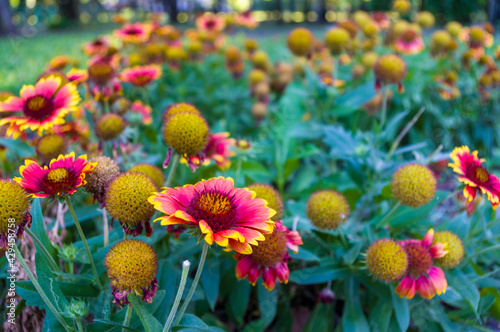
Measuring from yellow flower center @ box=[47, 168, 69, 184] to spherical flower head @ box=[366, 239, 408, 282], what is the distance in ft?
2.60

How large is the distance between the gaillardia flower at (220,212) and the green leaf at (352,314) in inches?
23.8

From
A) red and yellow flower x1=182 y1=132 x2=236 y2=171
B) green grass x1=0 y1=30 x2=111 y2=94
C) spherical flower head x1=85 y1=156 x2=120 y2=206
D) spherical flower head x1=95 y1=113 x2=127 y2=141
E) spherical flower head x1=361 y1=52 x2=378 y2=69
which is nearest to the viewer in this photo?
spherical flower head x1=85 y1=156 x2=120 y2=206

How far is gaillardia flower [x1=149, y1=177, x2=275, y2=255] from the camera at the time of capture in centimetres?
76

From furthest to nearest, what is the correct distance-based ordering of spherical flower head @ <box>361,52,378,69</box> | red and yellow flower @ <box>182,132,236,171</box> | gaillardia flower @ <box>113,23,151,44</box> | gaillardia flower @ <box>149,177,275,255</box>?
gaillardia flower @ <box>113,23,151,44</box> → spherical flower head @ <box>361,52,378,69</box> → red and yellow flower @ <box>182,132,236,171</box> → gaillardia flower @ <box>149,177,275,255</box>

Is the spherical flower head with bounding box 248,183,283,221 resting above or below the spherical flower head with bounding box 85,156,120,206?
below

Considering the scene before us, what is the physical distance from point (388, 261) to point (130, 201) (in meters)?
0.66

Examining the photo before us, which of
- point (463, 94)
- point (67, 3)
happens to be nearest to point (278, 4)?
point (67, 3)

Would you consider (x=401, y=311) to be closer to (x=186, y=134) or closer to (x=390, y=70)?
(x=186, y=134)

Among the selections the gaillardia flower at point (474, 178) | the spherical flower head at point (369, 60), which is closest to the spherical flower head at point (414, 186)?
the gaillardia flower at point (474, 178)

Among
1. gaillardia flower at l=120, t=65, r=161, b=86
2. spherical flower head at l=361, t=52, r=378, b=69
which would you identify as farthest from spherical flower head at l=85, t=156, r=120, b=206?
spherical flower head at l=361, t=52, r=378, b=69

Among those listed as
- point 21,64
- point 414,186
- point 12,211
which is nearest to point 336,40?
point 414,186

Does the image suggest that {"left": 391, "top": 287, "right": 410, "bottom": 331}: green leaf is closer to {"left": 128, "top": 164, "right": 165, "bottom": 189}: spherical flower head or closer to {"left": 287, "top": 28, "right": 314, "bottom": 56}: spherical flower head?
{"left": 128, "top": 164, "right": 165, "bottom": 189}: spherical flower head

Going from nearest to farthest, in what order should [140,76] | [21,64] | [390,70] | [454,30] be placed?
[390,70], [140,76], [454,30], [21,64]

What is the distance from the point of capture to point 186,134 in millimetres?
1083
